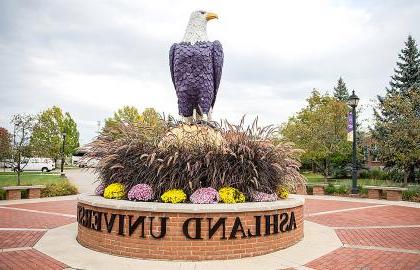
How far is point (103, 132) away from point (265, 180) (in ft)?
14.0

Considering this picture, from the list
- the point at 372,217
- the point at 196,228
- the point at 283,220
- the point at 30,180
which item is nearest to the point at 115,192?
the point at 196,228

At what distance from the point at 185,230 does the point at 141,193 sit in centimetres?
138

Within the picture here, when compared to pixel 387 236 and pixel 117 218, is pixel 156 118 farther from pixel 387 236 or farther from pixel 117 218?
pixel 387 236

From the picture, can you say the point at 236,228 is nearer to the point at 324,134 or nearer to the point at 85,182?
the point at 324,134

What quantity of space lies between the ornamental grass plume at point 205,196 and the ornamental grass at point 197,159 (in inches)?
8.1

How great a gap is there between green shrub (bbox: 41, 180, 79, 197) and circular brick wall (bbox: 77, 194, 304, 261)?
36.1 feet

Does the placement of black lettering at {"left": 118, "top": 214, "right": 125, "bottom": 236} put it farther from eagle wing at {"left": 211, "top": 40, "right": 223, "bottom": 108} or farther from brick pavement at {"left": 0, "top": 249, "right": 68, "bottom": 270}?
eagle wing at {"left": 211, "top": 40, "right": 223, "bottom": 108}

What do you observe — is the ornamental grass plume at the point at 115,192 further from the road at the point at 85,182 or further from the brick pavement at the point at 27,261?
the road at the point at 85,182

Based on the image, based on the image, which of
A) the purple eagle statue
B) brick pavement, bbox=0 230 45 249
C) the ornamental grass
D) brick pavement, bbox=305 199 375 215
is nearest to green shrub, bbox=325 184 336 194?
brick pavement, bbox=305 199 375 215

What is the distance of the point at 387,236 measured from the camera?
849cm

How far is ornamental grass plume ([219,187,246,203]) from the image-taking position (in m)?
7.28

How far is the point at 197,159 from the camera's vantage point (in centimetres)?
778

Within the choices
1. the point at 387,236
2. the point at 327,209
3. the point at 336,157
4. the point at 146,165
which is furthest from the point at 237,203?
the point at 336,157

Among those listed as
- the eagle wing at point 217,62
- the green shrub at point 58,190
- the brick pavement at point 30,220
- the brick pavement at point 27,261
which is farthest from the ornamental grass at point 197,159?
the green shrub at point 58,190
